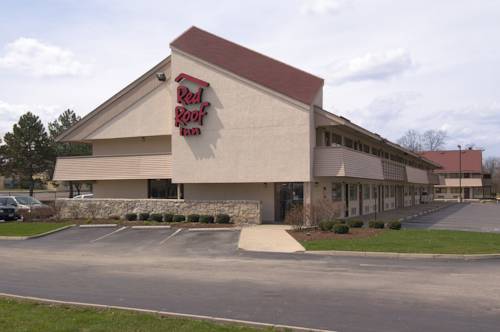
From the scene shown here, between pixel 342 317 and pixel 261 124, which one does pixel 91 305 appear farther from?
pixel 261 124

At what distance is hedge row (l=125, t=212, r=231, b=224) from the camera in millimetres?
25609

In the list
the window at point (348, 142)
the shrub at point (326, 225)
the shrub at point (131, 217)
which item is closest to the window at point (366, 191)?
the window at point (348, 142)

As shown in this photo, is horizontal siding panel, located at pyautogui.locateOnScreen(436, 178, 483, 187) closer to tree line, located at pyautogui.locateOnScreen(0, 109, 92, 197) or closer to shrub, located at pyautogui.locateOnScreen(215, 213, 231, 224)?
tree line, located at pyautogui.locateOnScreen(0, 109, 92, 197)

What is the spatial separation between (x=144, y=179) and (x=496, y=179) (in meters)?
109

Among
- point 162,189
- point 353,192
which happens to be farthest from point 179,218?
point 353,192

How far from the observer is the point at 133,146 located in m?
32.5

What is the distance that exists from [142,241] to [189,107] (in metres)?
9.36

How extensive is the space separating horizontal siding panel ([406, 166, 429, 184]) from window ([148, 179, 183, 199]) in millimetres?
22304

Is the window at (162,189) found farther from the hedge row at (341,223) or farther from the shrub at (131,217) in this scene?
the hedge row at (341,223)

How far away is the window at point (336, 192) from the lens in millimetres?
30458

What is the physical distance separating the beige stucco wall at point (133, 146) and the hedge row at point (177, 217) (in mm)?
5224

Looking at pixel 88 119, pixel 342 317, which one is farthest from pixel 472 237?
pixel 88 119

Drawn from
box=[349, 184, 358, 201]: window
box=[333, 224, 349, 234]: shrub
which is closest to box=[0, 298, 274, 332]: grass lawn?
box=[333, 224, 349, 234]: shrub

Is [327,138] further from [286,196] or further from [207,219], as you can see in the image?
[207,219]
